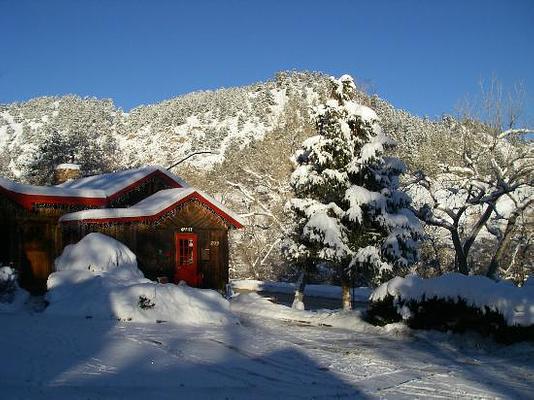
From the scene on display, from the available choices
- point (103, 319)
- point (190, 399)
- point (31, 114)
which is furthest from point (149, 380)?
point (31, 114)

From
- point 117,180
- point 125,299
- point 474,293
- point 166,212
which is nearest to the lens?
point 474,293

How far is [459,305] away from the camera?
1204cm

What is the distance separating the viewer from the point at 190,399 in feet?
21.9

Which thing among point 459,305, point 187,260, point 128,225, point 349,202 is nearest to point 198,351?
point 459,305

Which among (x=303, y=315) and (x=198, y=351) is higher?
(x=198, y=351)

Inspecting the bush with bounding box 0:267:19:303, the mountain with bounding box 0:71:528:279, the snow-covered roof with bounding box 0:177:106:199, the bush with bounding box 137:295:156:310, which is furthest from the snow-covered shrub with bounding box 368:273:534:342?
the snow-covered roof with bounding box 0:177:106:199

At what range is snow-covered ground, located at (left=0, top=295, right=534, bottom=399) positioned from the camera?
7.25 meters

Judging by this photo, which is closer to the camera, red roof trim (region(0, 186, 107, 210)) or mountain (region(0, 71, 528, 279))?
red roof trim (region(0, 186, 107, 210))

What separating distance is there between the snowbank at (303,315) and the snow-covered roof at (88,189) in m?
6.22

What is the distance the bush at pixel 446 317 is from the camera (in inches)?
439

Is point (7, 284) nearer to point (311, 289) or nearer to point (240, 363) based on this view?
point (240, 363)

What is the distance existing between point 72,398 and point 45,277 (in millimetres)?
15315

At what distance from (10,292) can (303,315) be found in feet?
28.8

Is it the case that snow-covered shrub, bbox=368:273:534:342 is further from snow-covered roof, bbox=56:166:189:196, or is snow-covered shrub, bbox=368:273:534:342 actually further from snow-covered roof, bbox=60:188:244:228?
snow-covered roof, bbox=56:166:189:196
